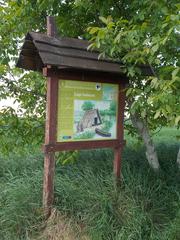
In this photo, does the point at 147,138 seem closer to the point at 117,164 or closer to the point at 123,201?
the point at 117,164

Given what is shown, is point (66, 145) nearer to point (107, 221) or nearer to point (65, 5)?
point (107, 221)

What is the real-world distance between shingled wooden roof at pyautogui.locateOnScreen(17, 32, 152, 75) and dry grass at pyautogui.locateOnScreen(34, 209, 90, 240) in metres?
1.79

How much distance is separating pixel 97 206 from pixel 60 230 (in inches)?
21.5

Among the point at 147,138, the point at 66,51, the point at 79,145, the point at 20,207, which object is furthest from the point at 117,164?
the point at 66,51

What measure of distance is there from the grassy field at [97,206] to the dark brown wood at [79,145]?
465 millimetres

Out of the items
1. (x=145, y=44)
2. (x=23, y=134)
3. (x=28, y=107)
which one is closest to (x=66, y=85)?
(x=145, y=44)

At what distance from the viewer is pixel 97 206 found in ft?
15.0

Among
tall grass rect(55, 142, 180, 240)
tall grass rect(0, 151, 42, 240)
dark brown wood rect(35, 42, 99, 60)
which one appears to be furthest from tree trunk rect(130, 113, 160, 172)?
tall grass rect(0, 151, 42, 240)

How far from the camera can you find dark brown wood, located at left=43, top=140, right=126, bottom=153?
4.45 metres

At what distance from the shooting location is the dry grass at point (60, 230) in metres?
4.27

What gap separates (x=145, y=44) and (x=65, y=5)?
6.55ft

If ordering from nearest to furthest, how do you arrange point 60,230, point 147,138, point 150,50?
point 150,50, point 60,230, point 147,138

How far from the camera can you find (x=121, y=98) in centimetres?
521

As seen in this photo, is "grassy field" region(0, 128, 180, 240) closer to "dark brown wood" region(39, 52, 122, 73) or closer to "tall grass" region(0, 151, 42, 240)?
"tall grass" region(0, 151, 42, 240)
